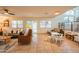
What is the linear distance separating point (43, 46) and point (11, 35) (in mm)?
1018

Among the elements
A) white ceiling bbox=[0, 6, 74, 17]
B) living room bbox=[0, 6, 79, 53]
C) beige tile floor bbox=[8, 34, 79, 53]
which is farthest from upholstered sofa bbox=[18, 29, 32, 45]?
white ceiling bbox=[0, 6, 74, 17]

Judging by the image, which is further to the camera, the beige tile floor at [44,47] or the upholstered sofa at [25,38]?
the upholstered sofa at [25,38]

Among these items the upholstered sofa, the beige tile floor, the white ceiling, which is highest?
the white ceiling

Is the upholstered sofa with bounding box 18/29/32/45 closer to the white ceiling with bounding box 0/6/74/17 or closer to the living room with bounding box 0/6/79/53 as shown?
the living room with bounding box 0/6/79/53

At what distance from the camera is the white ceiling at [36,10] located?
4098mm

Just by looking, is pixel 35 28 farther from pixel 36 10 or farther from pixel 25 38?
pixel 36 10

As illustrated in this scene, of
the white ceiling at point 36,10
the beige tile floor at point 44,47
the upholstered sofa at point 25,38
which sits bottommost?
the beige tile floor at point 44,47

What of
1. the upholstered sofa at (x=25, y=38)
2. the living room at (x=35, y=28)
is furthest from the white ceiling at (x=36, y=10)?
the upholstered sofa at (x=25, y=38)

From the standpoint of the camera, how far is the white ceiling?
410 centimetres

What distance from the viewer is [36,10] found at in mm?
4172

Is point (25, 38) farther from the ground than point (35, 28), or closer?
closer

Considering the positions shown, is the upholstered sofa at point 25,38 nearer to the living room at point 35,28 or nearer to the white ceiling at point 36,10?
the living room at point 35,28

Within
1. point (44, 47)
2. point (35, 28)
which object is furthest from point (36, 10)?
point (44, 47)

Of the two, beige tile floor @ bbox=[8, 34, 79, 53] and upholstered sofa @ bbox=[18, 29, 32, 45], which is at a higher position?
upholstered sofa @ bbox=[18, 29, 32, 45]
